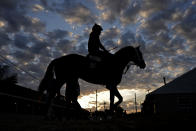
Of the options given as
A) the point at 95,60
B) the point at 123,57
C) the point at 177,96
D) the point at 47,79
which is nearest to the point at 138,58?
the point at 123,57

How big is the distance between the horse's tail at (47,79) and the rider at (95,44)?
162 centimetres

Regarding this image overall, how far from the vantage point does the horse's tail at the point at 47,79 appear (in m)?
7.19

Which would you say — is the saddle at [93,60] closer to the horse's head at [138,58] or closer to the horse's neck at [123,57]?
the horse's neck at [123,57]

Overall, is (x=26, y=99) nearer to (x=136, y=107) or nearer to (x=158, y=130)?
(x=158, y=130)

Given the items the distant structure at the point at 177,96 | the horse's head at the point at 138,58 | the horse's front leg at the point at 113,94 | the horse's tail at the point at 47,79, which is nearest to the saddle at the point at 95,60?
the horse's front leg at the point at 113,94

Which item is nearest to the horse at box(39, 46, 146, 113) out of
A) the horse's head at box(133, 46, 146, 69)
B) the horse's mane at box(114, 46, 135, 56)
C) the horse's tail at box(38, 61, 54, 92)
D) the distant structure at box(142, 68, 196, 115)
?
the horse's tail at box(38, 61, 54, 92)

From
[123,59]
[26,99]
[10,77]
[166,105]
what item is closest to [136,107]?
[10,77]

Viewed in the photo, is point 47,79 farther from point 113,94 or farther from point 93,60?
point 113,94

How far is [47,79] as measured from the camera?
721cm

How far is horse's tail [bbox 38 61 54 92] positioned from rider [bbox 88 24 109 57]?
1.62 meters

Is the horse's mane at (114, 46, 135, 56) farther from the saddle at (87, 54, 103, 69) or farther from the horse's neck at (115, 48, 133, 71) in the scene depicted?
the saddle at (87, 54, 103, 69)

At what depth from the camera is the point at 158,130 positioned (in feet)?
10.8

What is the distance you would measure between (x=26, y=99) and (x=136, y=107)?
218 ft

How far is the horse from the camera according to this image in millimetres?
7191
